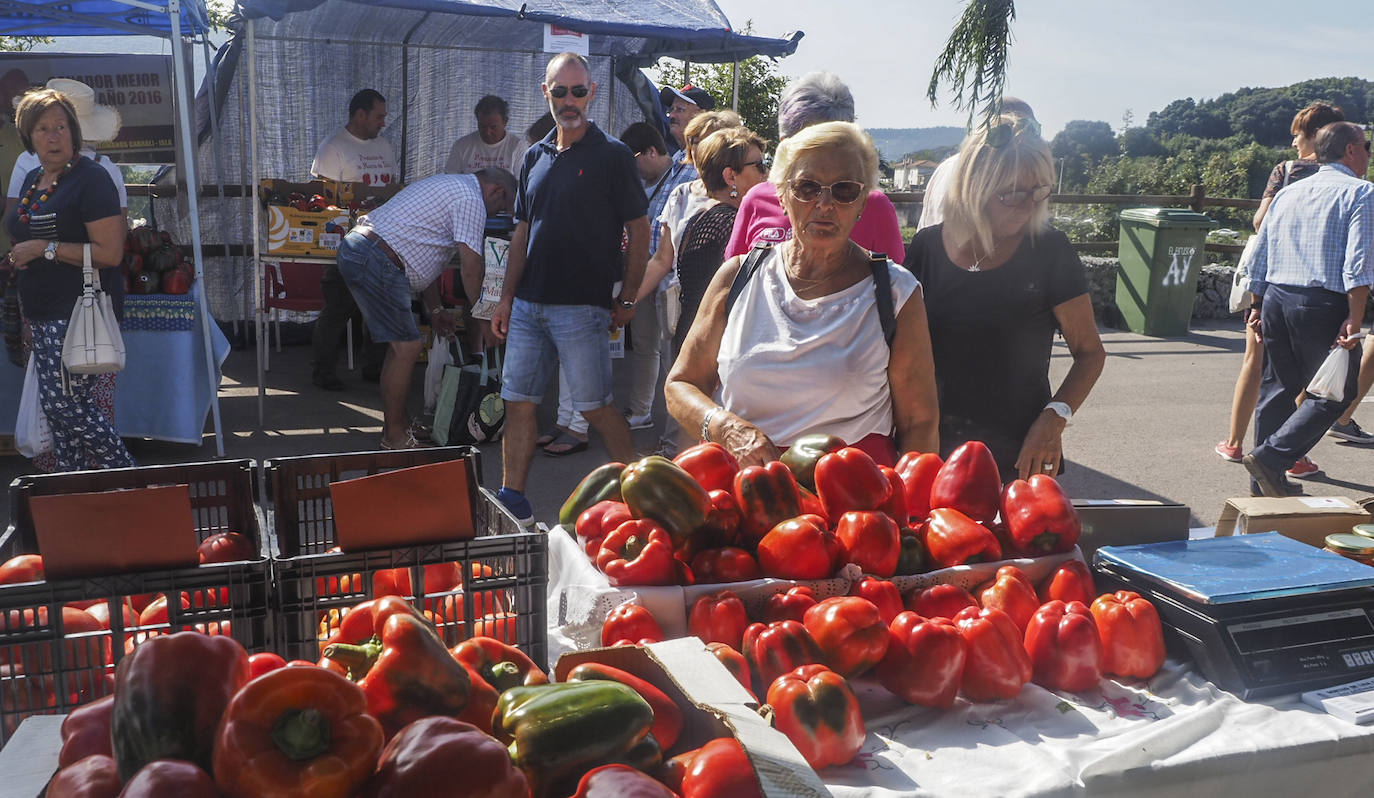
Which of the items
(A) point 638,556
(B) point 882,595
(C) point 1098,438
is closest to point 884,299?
(B) point 882,595

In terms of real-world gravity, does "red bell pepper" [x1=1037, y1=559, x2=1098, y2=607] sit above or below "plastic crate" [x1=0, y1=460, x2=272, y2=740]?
below

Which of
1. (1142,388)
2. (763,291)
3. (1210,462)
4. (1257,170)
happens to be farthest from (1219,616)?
(1257,170)

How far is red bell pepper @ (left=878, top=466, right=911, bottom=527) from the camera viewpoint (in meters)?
2.29

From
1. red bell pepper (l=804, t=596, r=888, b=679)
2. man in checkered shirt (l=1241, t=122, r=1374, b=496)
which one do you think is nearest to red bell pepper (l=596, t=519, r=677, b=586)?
red bell pepper (l=804, t=596, r=888, b=679)

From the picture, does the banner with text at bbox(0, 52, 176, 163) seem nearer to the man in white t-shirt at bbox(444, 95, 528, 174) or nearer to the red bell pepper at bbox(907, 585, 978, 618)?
the man in white t-shirt at bbox(444, 95, 528, 174)

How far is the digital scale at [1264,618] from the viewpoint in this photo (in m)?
→ 1.96

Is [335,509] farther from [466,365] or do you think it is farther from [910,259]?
[466,365]

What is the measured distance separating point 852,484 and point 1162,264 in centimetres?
1031

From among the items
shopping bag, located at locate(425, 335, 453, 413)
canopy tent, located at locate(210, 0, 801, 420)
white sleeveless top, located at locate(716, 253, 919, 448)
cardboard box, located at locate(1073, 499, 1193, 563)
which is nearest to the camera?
cardboard box, located at locate(1073, 499, 1193, 563)

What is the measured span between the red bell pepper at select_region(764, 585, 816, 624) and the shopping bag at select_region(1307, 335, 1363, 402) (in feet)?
14.7

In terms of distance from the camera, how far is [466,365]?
6.84m

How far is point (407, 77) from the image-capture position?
1003cm

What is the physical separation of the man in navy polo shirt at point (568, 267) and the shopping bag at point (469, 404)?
1.63m

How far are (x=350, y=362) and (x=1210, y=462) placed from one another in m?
6.44
